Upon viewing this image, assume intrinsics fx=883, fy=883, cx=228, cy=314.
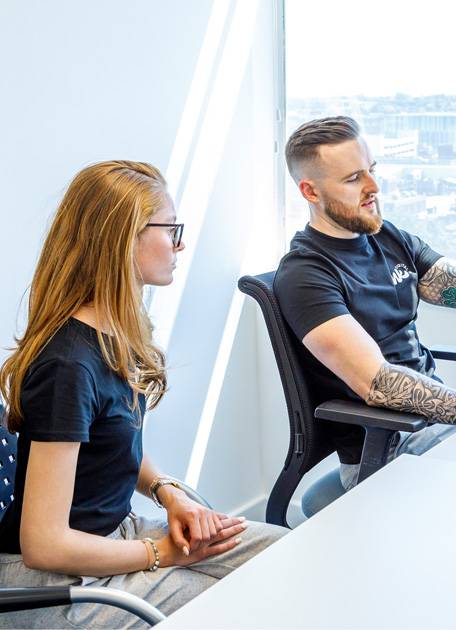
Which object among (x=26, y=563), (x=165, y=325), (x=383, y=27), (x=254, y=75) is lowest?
(x=26, y=563)

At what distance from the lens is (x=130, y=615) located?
1485mm

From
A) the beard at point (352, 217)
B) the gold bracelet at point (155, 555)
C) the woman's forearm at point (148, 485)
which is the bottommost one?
the gold bracelet at point (155, 555)

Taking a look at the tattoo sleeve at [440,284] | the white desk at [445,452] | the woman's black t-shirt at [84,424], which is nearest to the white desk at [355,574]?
the white desk at [445,452]

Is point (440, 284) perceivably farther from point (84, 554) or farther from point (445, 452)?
point (84, 554)

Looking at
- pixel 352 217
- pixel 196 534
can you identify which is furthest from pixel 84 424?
pixel 352 217

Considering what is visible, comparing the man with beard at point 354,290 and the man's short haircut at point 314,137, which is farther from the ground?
the man's short haircut at point 314,137

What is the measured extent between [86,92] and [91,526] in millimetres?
1227

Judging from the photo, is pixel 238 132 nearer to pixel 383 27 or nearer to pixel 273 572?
pixel 383 27

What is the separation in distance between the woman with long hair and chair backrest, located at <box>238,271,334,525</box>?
419mm

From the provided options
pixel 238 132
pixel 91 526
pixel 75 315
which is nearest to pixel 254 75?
pixel 238 132

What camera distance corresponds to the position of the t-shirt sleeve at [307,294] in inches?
80.8

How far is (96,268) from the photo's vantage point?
1.57m

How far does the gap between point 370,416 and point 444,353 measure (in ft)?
1.88

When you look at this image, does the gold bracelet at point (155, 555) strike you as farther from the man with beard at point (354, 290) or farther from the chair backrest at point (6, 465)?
the man with beard at point (354, 290)
